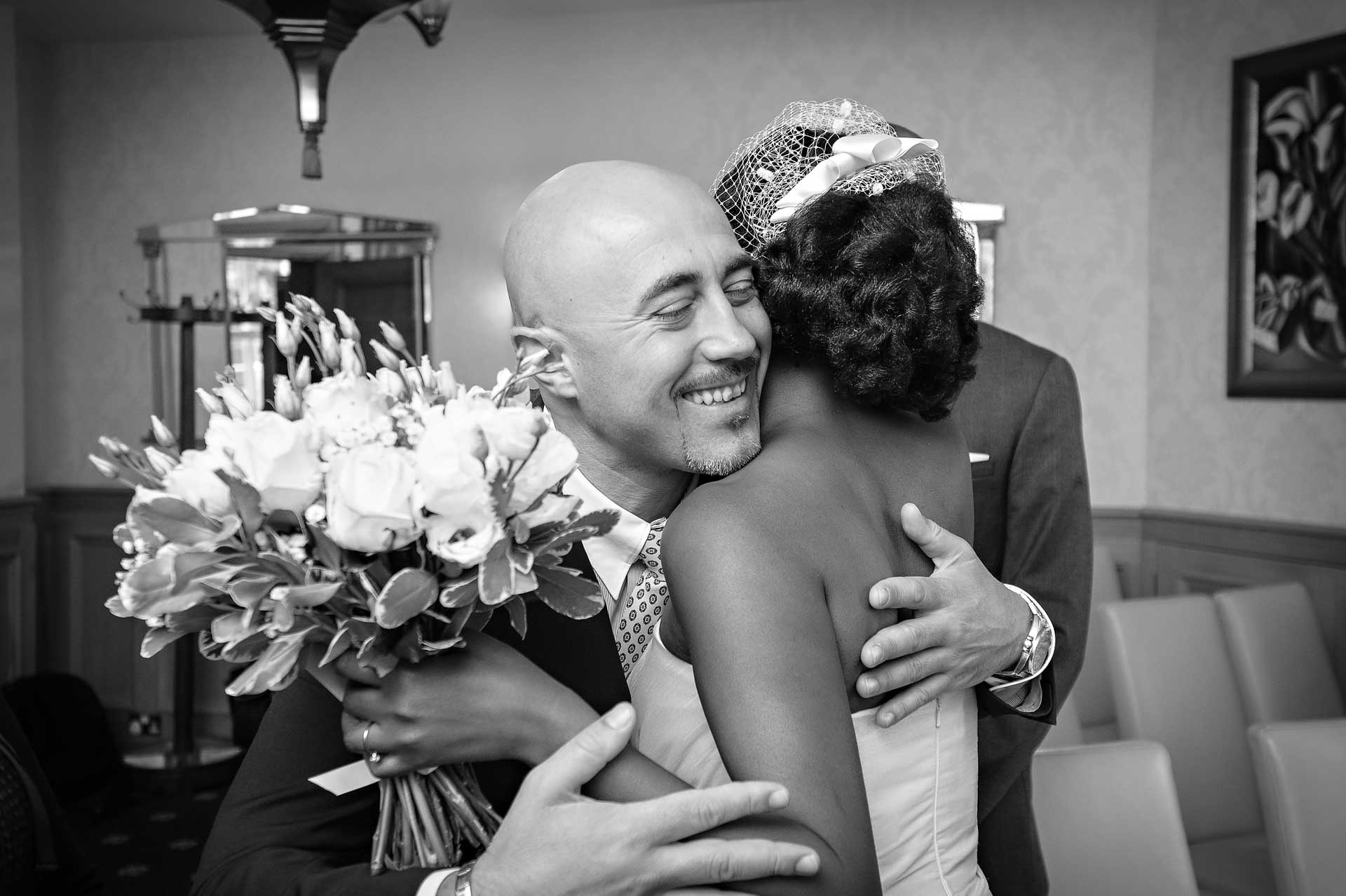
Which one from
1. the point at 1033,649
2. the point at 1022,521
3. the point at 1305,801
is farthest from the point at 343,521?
the point at 1305,801

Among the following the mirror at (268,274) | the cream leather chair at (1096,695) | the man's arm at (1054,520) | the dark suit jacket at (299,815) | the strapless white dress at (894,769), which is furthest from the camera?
the mirror at (268,274)

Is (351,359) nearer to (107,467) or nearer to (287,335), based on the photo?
(287,335)

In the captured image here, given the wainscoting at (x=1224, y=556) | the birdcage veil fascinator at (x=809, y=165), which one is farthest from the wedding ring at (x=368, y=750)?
the wainscoting at (x=1224, y=556)

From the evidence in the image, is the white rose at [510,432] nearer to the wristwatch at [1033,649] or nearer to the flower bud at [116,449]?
the flower bud at [116,449]

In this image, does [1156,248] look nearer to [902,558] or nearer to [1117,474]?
[1117,474]

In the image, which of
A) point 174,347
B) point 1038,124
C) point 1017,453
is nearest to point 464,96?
point 174,347

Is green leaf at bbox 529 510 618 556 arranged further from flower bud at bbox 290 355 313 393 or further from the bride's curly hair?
the bride's curly hair

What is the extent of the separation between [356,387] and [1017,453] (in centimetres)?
126

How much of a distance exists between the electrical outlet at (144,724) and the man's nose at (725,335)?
5.93m

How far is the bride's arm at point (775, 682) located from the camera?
1.15 metres

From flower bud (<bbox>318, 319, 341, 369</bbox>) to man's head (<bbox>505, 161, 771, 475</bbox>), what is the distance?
1.03 feet

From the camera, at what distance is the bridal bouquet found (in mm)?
991

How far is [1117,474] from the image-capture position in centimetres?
583

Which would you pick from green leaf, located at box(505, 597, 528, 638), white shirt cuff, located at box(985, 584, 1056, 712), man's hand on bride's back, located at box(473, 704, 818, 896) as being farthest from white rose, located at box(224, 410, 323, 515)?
white shirt cuff, located at box(985, 584, 1056, 712)
